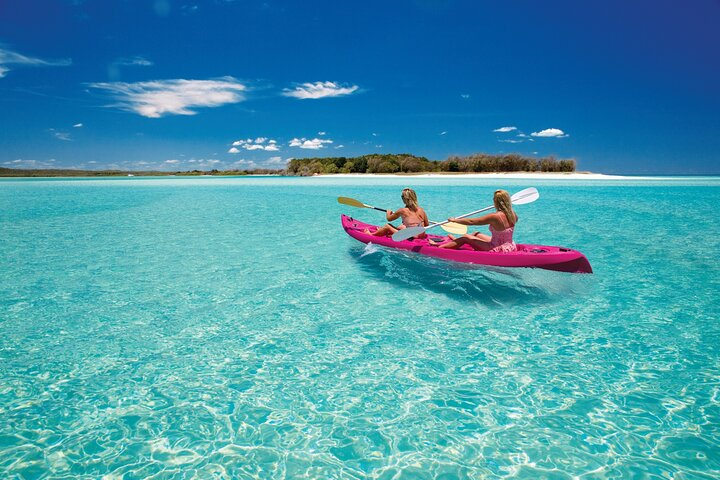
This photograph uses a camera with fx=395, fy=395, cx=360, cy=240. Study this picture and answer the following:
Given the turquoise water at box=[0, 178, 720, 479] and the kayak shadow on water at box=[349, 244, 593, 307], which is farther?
the kayak shadow on water at box=[349, 244, 593, 307]

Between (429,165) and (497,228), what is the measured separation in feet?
262

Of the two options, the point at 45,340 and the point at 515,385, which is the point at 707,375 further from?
the point at 45,340

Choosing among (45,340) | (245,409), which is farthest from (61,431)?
(45,340)

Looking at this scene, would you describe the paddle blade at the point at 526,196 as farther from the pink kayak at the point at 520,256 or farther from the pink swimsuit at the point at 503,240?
the pink swimsuit at the point at 503,240

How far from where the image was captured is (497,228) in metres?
6.34

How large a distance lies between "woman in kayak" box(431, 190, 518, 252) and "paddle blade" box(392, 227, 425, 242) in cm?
77

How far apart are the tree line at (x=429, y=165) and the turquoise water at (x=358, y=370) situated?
198 feet

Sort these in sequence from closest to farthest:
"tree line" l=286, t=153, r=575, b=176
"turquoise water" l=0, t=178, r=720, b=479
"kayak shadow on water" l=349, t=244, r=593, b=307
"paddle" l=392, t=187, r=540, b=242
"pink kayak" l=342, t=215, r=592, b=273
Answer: "turquoise water" l=0, t=178, r=720, b=479, "pink kayak" l=342, t=215, r=592, b=273, "kayak shadow on water" l=349, t=244, r=593, b=307, "paddle" l=392, t=187, r=540, b=242, "tree line" l=286, t=153, r=575, b=176

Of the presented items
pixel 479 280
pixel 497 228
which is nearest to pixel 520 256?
pixel 497 228

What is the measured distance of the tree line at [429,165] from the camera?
63206 millimetres

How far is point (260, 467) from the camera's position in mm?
2699

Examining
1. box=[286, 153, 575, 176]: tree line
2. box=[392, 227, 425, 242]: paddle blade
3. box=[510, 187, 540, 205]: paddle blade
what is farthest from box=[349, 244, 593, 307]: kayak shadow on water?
box=[286, 153, 575, 176]: tree line

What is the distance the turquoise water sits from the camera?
9.11 ft

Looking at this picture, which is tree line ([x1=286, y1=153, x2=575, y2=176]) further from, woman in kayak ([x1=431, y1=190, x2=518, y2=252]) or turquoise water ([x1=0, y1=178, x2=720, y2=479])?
woman in kayak ([x1=431, y1=190, x2=518, y2=252])
